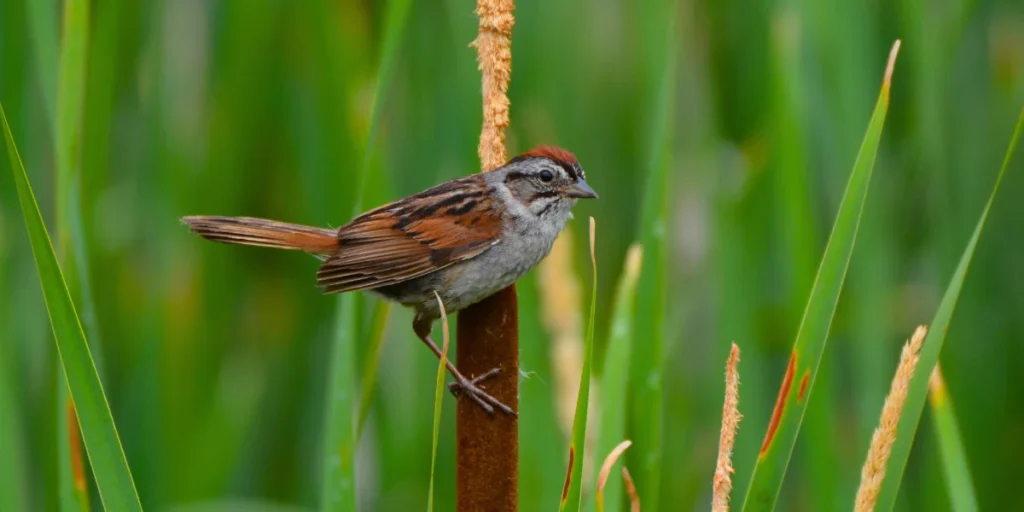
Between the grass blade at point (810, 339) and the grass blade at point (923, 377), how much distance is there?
0.38 ft

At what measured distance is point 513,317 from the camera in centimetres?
159

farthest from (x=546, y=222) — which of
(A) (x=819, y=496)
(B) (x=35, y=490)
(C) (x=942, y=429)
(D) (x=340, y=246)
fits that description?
(B) (x=35, y=490)

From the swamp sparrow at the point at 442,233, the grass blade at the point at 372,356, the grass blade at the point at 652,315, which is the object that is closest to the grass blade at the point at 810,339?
the grass blade at the point at 652,315

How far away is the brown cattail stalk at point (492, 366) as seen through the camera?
1368mm

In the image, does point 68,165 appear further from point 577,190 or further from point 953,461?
point 953,461

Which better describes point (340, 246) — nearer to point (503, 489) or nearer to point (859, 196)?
point (503, 489)

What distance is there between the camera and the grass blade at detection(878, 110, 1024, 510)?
4.17 feet

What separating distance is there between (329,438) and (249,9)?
154 centimetres

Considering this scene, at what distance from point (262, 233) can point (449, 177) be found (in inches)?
24.0

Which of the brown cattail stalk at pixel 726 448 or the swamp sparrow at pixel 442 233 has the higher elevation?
the swamp sparrow at pixel 442 233

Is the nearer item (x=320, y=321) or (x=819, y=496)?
(x=819, y=496)

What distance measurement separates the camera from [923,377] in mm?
1302

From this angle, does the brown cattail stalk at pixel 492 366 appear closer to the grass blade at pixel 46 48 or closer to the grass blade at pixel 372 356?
the grass blade at pixel 372 356

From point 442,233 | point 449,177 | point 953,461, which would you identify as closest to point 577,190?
point 442,233
